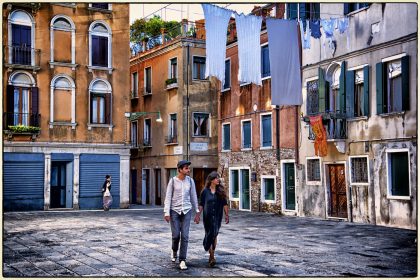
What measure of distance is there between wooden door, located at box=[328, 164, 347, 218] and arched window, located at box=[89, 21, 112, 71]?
1130cm

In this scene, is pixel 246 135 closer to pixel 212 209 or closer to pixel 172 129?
pixel 172 129

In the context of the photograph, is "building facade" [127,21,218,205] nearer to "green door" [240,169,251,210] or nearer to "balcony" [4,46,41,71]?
"green door" [240,169,251,210]

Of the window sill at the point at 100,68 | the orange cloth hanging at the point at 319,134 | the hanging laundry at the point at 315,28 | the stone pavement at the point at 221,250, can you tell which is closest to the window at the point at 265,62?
the orange cloth hanging at the point at 319,134

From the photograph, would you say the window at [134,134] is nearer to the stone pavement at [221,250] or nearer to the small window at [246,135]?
the small window at [246,135]

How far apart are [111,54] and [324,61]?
1012cm

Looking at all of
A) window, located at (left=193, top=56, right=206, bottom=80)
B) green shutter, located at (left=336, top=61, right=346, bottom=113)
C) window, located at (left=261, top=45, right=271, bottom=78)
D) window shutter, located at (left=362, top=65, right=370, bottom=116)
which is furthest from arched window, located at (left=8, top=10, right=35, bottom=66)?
window shutter, located at (left=362, top=65, right=370, bottom=116)

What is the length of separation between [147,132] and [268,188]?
10.2m

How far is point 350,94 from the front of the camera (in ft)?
60.6

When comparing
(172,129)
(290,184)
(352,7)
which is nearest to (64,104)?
(172,129)

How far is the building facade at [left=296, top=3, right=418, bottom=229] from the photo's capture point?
16.1 m

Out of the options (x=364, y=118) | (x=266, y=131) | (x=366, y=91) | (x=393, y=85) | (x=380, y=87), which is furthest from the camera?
(x=266, y=131)

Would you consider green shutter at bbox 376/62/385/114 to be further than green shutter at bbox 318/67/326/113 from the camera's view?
No

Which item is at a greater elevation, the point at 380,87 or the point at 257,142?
the point at 380,87

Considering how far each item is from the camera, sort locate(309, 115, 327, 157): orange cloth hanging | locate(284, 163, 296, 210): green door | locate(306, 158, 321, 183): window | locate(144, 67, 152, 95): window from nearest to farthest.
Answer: locate(309, 115, 327, 157): orange cloth hanging < locate(306, 158, 321, 183): window < locate(284, 163, 296, 210): green door < locate(144, 67, 152, 95): window
